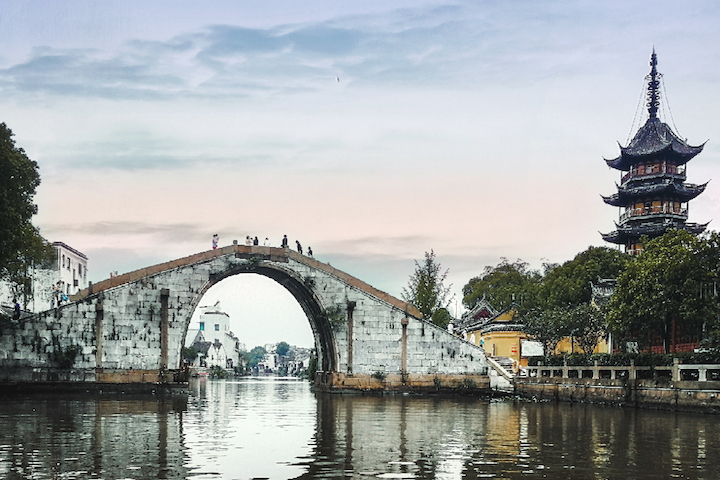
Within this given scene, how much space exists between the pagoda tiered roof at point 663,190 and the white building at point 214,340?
232ft

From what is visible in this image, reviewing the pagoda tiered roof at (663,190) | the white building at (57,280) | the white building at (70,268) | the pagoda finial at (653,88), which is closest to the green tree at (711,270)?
the pagoda tiered roof at (663,190)

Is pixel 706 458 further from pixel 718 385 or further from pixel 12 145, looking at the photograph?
pixel 12 145

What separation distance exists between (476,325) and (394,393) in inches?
888

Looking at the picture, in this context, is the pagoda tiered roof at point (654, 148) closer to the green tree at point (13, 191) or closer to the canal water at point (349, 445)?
the canal water at point (349, 445)

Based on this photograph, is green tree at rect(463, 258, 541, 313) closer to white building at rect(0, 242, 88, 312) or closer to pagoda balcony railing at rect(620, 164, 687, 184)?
pagoda balcony railing at rect(620, 164, 687, 184)

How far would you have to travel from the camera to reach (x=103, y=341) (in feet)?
135

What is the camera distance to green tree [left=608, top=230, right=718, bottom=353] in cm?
3186

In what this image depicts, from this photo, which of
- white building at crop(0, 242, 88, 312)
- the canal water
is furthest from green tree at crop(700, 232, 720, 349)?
white building at crop(0, 242, 88, 312)

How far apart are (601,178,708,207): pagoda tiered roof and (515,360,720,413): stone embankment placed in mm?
22167

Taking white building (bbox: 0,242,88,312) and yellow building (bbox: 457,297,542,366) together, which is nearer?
yellow building (bbox: 457,297,542,366)

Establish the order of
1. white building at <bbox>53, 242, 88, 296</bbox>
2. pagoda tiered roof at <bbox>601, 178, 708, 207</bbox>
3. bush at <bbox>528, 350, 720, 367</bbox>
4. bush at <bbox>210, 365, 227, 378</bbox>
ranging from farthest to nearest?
bush at <bbox>210, 365, 227, 378</bbox> → white building at <bbox>53, 242, 88, 296</bbox> → pagoda tiered roof at <bbox>601, 178, 708, 207</bbox> → bush at <bbox>528, 350, 720, 367</bbox>

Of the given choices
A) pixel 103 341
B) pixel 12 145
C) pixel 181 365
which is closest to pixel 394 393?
pixel 181 365

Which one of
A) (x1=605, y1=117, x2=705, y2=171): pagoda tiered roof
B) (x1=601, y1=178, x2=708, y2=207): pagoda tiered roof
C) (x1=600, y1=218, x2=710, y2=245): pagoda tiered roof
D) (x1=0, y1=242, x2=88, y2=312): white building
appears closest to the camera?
(x1=600, y1=218, x2=710, y2=245): pagoda tiered roof

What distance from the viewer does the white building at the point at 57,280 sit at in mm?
61981
